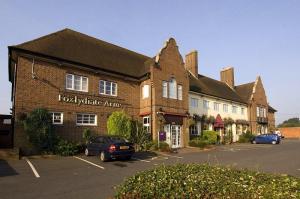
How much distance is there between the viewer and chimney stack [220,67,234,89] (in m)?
44.2

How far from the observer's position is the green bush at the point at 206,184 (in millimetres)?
4973

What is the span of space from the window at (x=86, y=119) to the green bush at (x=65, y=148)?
8.03ft

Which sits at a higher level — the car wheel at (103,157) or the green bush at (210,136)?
the green bush at (210,136)

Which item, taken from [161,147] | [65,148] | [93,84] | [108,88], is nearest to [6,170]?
[65,148]

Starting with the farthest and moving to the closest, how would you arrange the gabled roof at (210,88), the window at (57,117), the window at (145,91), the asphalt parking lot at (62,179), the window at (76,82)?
the gabled roof at (210,88) → the window at (145,91) → the window at (76,82) → the window at (57,117) → the asphalt parking lot at (62,179)

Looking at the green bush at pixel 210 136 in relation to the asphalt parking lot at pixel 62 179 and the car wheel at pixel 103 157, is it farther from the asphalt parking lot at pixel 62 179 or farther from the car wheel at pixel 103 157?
the asphalt parking lot at pixel 62 179

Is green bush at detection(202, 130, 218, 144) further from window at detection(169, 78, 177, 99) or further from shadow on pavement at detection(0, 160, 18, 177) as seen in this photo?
shadow on pavement at detection(0, 160, 18, 177)

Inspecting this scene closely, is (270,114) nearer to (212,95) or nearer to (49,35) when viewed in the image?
(212,95)

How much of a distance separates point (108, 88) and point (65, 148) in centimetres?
701

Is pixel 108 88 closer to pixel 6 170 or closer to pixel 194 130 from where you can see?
pixel 6 170

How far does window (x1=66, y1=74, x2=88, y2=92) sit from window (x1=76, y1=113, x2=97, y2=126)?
2.11 metres

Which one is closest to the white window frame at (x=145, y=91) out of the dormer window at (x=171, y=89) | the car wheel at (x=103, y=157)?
the dormer window at (x=171, y=89)

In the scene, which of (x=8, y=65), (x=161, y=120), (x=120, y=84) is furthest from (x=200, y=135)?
(x=8, y=65)

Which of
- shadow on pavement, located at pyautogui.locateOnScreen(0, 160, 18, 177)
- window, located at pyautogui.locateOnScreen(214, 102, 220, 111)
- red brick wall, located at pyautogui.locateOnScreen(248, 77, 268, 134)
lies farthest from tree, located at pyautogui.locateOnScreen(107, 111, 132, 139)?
red brick wall, located at pyautogui.locateOnScreen(248, 77, 268, 134)
